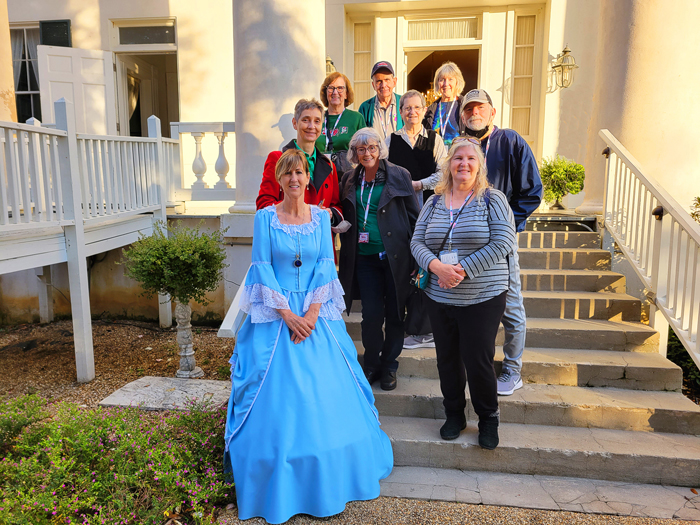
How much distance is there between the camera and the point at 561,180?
6.44 metres

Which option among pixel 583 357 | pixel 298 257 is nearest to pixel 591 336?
pixel 583 357

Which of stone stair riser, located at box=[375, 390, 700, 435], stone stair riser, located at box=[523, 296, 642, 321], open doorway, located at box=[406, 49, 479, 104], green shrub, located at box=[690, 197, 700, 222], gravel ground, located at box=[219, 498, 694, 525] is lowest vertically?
gravel ground, located at box=[219, 498, 694, 525]

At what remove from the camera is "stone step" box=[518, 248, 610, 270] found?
15.6 feet

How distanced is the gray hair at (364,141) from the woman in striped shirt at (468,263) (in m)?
0.52

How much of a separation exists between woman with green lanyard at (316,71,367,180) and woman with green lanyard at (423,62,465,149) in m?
0.58

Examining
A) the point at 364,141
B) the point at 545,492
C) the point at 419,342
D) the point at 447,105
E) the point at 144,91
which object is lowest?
the point at 545,492

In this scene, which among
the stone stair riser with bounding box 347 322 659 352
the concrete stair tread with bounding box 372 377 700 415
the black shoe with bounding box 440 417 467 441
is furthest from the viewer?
the stone stair riser with bounding box 347 322 659 352

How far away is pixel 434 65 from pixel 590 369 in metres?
8.59

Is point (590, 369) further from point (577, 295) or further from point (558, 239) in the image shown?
point (558, 239)

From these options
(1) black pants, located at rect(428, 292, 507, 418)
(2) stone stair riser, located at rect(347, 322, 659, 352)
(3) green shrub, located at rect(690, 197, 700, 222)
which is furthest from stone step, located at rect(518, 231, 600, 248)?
(1) black pants, located at rect(428, 292, 507, 418)

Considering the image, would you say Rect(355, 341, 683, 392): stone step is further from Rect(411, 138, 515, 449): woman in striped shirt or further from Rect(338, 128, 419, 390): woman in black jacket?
Rect(411, 138, 515, 449): woman in striped shirt

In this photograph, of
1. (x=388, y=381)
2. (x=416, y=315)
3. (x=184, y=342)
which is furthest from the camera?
(x=184, y=342)

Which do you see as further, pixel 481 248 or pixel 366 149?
pixel 366 149

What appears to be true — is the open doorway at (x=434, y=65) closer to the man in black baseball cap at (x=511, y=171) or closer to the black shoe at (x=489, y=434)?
the man in black baseball cap at (x=511, y=171)
